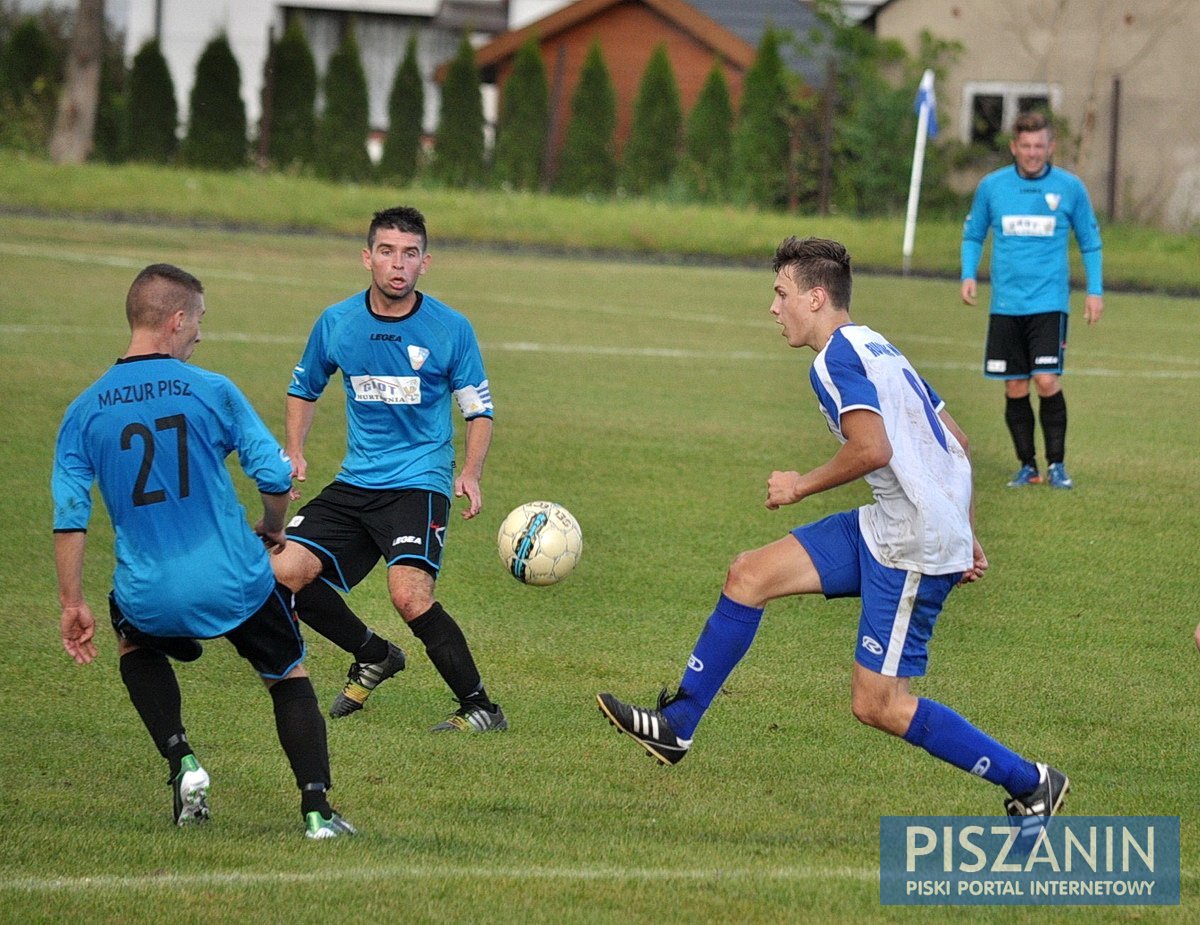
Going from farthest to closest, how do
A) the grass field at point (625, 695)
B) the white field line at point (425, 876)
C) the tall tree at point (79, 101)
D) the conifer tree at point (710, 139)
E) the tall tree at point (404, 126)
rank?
the tall tree at point (404, 126) < the conifer tree at point (710, 139) < the tall tree at point (79, 101) < the grass field at point (625, 695) < the white field line at point (425, 876)

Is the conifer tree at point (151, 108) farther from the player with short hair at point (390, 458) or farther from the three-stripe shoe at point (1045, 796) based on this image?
the three-stripe shoe at point (1045, 796)

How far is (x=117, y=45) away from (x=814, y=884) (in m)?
57.4

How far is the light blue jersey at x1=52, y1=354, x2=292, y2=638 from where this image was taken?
4746mm

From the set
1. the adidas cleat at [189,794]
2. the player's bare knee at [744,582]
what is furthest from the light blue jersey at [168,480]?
the player's bare knee at [744,582]

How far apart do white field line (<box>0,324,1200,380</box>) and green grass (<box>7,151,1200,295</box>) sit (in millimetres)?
11517

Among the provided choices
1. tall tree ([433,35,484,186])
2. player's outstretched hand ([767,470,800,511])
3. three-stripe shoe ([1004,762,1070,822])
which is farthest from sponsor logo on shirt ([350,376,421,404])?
tall tree ([433,35,484,186])

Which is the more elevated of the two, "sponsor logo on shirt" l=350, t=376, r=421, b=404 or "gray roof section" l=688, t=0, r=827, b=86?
"gray roof section" l=688, t=0, r=827, b=86

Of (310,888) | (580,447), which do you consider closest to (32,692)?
(310,888)

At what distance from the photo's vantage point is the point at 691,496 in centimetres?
1050

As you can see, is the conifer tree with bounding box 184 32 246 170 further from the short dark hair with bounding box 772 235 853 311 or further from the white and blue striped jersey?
the white and blue striped jersey

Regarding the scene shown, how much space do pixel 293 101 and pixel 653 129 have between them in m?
8.08

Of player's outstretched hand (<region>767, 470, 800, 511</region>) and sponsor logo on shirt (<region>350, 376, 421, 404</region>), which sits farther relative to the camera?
sponsor logo on shirt (<region>350, 376, 421, 404</region>)

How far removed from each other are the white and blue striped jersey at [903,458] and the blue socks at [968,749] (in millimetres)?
444

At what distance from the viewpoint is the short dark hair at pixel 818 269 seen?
209 inches
